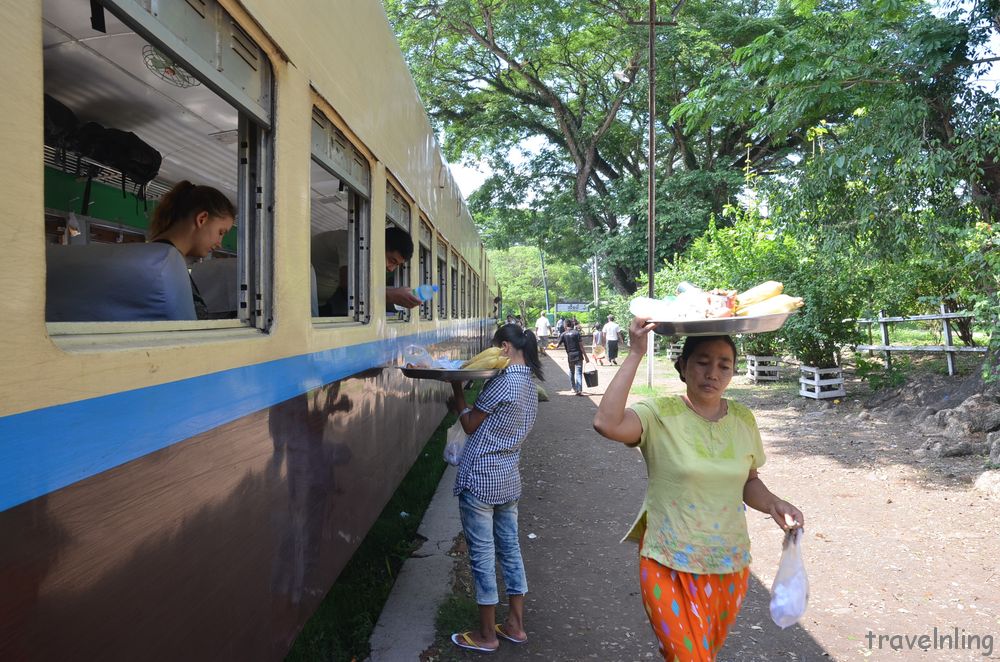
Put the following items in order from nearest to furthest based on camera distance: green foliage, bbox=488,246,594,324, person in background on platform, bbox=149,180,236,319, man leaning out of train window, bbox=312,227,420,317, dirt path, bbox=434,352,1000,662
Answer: person in background on platform, bbox=149,180,236,319 < dirt path, bbox=434,352,1000,662 < man leaning out of train window, bbox=312,227,420,317 < green foliage, bbox=488,246,594,324

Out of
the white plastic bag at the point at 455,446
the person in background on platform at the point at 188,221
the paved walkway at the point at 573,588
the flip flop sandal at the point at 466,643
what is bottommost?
the paved walkway at the point at 573,588

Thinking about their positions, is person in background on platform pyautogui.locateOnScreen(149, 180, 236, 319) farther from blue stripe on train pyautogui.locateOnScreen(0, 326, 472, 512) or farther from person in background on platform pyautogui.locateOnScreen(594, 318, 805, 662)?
person in background on platform pyautogui.locateOnScreen(594, 318, 805, 662)

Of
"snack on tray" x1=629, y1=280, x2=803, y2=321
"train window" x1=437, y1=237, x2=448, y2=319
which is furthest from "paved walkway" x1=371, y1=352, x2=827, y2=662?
"snack on tray" x1=629, y1=280, x2=803, y2=321

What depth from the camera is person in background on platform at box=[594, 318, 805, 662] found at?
2.32 meters

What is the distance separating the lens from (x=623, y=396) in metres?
2.30

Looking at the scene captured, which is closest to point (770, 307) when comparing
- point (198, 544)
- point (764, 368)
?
point (198, 544)

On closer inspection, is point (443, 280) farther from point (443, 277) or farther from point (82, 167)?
point (82, 167)

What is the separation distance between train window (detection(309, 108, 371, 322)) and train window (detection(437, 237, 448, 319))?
2756mm

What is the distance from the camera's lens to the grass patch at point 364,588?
11.4ft

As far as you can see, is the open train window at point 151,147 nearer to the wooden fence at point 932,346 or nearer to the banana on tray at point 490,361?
the banana on tray at point 490,361

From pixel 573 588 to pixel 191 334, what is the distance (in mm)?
3242

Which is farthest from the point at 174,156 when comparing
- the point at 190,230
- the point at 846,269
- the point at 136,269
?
the point at 846,269

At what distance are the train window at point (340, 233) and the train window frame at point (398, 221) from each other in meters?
0.31

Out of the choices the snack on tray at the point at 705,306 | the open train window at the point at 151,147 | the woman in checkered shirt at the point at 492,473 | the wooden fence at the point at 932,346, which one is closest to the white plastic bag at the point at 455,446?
the woman in checkered shirt at the point at 492,473
